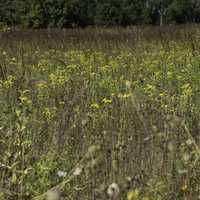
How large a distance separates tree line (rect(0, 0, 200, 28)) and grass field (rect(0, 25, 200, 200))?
36488 mm

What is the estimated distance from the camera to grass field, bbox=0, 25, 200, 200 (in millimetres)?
2385

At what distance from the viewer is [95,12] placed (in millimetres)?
55188

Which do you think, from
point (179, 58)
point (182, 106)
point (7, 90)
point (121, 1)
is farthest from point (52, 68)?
point (121, 1)

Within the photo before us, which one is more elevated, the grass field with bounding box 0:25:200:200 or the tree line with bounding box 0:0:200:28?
the grass field with bounding box 0:25:200:200

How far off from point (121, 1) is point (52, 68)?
52011mm

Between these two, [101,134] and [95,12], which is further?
[95,12]

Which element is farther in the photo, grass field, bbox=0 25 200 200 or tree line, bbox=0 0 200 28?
tree line, bbox=0 0 200 28

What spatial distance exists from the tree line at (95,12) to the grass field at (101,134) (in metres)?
36.5

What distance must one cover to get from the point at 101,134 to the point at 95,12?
52149 mm

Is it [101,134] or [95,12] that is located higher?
[101,134]

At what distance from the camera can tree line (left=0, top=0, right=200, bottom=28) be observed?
4425 cm

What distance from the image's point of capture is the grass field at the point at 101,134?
7.82 feet

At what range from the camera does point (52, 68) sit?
657cm

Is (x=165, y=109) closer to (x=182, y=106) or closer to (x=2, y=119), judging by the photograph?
(x=182, y=106)
